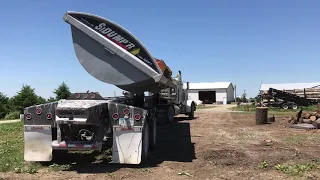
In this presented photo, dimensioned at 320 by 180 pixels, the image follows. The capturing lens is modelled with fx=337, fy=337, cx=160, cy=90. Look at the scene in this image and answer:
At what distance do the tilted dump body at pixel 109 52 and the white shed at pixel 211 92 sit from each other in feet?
216

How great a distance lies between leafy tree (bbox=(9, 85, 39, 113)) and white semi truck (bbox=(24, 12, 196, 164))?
32.4m

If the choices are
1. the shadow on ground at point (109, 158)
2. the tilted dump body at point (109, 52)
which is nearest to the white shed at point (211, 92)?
the shadow on ground at point (109, 158)

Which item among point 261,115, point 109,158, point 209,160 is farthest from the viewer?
point 261,115

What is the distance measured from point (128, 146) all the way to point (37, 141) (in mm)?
2238

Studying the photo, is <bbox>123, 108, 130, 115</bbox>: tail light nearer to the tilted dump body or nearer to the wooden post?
the tilted dump body

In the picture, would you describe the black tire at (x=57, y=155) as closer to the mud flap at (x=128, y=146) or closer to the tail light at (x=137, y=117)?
the mud flap at (x=128, y=146)

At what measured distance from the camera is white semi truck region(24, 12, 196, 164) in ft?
26.0

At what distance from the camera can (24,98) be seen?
39.3 m

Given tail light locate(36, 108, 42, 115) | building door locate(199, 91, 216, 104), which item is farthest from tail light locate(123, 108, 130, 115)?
building door locate(199, 91, 216, 104)

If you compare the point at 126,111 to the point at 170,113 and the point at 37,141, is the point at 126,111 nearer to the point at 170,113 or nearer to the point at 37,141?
the point at 37,141

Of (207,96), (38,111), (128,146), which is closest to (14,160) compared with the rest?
(38,111)

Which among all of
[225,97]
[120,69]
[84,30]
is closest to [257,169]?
[120,69]

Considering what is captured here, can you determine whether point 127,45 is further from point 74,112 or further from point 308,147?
point 308,147

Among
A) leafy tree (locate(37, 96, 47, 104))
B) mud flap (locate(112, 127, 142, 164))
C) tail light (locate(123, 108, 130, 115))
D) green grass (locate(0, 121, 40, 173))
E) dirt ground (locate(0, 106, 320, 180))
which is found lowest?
dirt ground (locate(0, 106, 320, 180))
